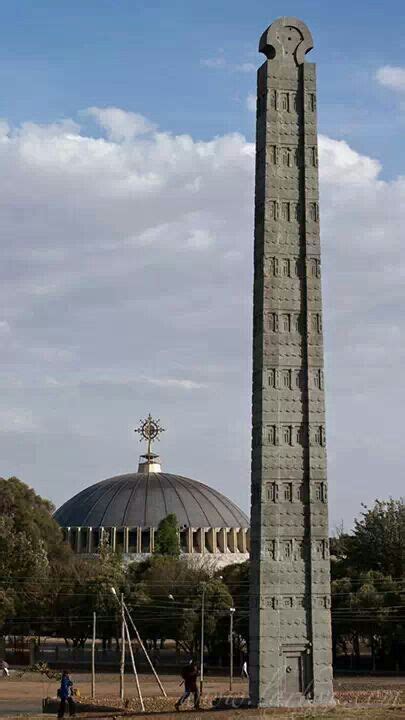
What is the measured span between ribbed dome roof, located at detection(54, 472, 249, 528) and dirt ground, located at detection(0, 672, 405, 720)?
161 ft

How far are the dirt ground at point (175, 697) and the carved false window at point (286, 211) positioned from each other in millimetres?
13207

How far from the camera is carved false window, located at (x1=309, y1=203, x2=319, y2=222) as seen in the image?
1207 inches

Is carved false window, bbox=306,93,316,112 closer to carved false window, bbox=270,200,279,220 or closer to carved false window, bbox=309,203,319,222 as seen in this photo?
carved false window, bbox=309,203,319,222

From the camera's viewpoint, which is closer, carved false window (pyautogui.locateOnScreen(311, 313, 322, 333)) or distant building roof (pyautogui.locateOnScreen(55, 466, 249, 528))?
carved false window (pyautogui.locateOnScreen(311, 313, 322, 333))

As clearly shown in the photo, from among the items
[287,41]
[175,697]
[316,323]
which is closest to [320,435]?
[316,323]

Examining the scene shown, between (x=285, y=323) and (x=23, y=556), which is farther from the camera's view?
(x=23, y=556)

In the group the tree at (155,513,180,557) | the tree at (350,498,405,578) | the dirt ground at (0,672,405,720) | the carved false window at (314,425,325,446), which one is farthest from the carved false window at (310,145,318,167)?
the tree at (155,513,180,557)

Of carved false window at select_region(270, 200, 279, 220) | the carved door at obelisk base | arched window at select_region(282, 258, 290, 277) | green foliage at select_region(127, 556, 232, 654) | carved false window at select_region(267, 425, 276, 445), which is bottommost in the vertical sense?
the carved door at obelisk base

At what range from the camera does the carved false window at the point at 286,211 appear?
99.7ft

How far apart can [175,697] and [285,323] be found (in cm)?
1261

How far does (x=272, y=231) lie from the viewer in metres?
30.1

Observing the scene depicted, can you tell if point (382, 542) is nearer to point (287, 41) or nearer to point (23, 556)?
point (23, 556)

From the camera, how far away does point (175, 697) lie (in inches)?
1328

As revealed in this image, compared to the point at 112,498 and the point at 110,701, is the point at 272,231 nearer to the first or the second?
the point at 110,701
